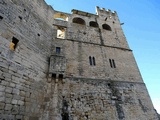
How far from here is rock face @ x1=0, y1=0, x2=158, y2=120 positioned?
4.99 m

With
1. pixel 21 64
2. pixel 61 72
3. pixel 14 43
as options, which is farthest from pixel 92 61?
pixel 14 43

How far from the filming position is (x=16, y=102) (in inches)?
181

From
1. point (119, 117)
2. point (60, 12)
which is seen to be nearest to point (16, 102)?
point (119, 117)

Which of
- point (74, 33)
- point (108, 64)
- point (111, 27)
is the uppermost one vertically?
point (111, 27)

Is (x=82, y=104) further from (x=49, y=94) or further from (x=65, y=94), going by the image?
(x=49, y=94)

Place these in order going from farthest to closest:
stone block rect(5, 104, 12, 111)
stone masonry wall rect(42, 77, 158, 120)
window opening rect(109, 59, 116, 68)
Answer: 1. window opening rect(109, 59, 116, 68)
2. stone masonry wall rect(42, 77, 158, 120)
3. stone block rect(5, 104, 12, 111)

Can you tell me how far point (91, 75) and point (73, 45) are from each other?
2921 mm

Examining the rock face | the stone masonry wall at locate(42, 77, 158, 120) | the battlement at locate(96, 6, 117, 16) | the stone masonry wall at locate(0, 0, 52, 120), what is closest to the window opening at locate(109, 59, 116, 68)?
the rock face

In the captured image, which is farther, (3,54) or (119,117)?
(119,117)

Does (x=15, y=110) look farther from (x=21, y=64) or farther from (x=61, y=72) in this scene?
(x=61, y=72)

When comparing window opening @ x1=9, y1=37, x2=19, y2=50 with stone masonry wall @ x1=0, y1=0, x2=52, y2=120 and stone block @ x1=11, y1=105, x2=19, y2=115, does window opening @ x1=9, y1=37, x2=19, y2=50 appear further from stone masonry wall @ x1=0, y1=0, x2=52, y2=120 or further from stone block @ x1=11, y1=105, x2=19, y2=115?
stone block @ x1=11, y1=105, x2=19, y2=115

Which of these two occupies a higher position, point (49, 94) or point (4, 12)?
point (4, 12)

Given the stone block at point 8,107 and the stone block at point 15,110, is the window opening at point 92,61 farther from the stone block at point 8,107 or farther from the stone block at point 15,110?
the stone block at point 8,107

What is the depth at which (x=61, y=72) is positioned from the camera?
23.0ft
